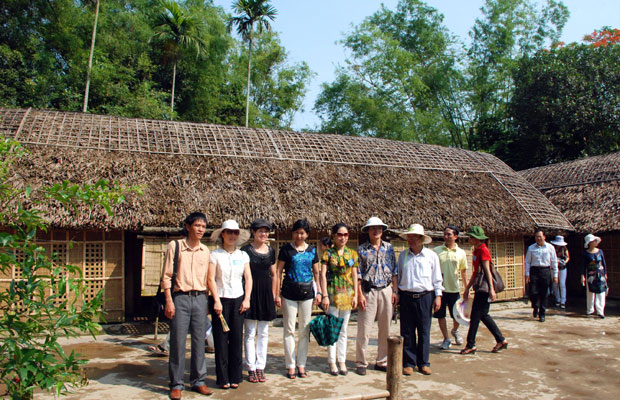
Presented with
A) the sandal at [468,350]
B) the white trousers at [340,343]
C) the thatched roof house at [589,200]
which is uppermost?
the thatched roof house at [589,200]

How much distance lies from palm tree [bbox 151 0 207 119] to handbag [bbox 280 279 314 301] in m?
17.4

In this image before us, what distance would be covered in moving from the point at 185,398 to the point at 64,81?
62.3 feet

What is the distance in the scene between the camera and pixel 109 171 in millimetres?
8820

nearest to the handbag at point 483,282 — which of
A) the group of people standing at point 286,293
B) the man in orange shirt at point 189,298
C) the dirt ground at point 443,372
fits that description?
the group of people standing at point 286,293

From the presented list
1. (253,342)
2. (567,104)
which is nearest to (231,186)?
(253,342)

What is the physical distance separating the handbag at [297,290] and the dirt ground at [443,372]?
2.84ft

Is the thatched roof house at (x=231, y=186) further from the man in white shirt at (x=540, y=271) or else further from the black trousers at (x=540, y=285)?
the black trousers at (x=540, y=285)

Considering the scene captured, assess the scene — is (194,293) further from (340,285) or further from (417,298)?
(417,298)

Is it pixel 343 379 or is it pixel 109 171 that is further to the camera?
pixel 109 171

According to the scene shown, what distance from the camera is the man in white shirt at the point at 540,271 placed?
9.14 m

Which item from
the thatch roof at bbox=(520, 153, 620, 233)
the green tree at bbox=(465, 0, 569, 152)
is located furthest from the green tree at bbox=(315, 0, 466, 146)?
the thatch roof at bbox=(520, 153, 620, 233)

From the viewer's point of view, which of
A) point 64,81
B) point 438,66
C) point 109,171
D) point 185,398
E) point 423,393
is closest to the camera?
point 185,398

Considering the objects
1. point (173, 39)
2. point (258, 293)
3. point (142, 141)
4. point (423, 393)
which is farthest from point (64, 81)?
point (423, 393)

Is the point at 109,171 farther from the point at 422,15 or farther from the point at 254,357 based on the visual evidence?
the point at 422,15
